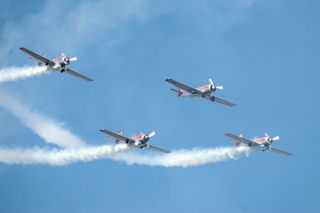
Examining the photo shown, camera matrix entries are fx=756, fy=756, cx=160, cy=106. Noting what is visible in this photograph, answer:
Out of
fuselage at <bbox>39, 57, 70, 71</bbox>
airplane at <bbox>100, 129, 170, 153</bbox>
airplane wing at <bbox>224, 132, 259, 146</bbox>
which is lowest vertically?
airplane at <bbox>100, 129, 170, 153</bbox>

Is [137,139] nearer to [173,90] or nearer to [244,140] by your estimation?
→ [173,90]

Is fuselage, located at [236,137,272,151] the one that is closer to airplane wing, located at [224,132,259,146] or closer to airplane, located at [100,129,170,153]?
airplane wing, located at [224,132,259,146]

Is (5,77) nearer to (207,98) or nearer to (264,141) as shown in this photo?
(207,98)

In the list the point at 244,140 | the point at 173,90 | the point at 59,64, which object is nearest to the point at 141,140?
the point at 173,90

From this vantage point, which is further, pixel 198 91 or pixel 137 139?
pixel 198 91

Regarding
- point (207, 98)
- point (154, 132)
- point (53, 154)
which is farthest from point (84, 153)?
point (207, 98)

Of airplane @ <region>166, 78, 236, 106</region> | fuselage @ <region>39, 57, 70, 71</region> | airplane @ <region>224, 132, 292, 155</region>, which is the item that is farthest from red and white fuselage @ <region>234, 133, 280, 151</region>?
fuselage @ <region>39, 57, 70, 71</region>

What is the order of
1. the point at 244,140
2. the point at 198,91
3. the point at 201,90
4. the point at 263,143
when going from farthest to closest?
1. the point at 263,143
2. the point at 244,140
3. the point at 201,90
4. the point at 198,91

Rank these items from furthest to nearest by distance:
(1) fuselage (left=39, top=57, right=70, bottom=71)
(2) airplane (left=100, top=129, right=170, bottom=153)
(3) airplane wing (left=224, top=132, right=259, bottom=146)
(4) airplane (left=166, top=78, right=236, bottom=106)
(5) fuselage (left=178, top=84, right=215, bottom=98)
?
(3) airplane wing (left=224, top=132, right=259, bottom=146) < (5) fuselage (left=178, top=84, right=215, bottom=98) < (4) airplane (left=166, top=78, right=236, bottom=106) < (1) fuselage (left=39, top=57, right=70, bottom=71) < (2) airplane (left=100, top=129, right=170, bottom=153)

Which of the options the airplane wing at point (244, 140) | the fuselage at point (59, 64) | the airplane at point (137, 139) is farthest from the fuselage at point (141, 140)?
the fuselage at point (59, 64)

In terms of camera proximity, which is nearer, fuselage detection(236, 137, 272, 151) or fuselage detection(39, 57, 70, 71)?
fuselage detection(39, 57, 70, 71)

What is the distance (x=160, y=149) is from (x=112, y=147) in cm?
874

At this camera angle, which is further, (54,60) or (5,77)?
(5,77)

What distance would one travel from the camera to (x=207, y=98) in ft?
438
